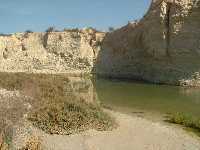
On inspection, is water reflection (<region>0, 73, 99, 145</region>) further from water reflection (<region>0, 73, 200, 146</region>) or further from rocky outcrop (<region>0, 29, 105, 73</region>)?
rocky outcrop (<region>0, 29, 105, 73</region>)

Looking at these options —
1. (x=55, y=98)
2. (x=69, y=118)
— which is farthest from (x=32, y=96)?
(x=69, y=118)

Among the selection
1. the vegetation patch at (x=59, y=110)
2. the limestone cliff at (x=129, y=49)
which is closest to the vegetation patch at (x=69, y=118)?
the vegetation patch at (x=59, y=110)

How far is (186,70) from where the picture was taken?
1481 inches

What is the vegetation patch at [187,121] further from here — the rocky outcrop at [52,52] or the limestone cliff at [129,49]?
the rocky outcrop at [52,52]

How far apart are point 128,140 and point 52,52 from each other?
1838 inches

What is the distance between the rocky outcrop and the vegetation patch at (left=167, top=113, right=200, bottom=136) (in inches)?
1461

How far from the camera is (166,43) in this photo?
3994 cm

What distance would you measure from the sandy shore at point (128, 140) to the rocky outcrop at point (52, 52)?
40.2 meters

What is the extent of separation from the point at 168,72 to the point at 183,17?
5.24 metres

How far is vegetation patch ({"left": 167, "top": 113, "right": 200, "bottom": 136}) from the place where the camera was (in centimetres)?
1630

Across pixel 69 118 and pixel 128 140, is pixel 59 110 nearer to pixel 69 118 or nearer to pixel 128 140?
pixel 69 118

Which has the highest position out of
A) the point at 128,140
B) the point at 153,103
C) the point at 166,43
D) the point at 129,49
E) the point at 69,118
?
the point at 166,43

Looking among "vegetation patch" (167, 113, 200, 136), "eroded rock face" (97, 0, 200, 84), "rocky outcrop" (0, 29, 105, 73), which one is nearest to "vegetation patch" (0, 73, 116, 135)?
"vegetation patch" (167, 113, 200, 136)

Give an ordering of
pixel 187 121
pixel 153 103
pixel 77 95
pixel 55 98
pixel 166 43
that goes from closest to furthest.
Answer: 1. pixel 55 98
2. pixel 77 95
3. pixel 187 121
4. pixel 153 103
5. pixel 166 43
